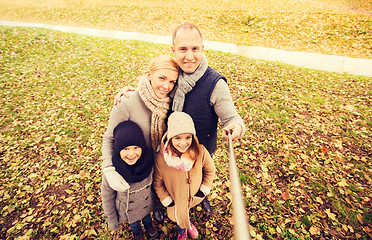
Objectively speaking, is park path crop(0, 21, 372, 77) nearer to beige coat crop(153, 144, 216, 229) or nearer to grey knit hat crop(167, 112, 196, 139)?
beige coat crop(153, 144, 216, 229)

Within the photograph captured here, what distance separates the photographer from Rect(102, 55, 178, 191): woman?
204 cm

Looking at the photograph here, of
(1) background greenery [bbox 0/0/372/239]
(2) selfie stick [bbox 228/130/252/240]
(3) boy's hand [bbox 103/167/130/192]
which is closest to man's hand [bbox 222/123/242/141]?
(2) selfie stick [bbox 228/130/252/240]

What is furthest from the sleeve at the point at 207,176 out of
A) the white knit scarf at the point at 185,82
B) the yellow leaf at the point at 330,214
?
the yellow leaf at the point at 330,214

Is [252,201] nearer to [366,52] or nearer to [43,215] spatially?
[43,215]

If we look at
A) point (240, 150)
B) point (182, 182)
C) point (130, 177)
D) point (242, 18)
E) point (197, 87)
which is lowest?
point (240, 150)

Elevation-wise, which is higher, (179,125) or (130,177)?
(179,125)

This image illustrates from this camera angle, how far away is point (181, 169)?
216cm

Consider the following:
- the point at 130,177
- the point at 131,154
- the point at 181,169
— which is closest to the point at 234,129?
the point at 181,169

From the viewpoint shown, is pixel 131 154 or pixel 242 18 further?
pixel 242 18

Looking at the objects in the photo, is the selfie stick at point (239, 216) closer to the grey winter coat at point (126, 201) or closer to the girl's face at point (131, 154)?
the girl's face at point (131, 154)

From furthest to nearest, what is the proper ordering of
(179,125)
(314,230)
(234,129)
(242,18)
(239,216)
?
(242,18) → (314,230) → (234,129) → (179,125) → (239,216)

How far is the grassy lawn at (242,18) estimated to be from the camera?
10469mm

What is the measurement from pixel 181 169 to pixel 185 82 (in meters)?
1.06

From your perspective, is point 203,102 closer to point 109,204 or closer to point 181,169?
point 181,169
